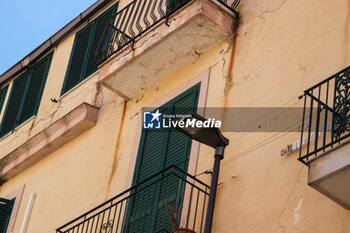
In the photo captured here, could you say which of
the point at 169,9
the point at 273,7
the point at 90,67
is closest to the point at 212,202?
the point at 273,7

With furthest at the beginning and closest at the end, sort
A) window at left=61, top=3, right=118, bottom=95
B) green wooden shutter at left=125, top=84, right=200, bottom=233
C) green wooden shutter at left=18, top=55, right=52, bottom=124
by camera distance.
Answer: green wooden shutter at left=18, top=55, right=52, bottom=124 < window at left=61, top=3, right=118, bottom=95 < green wooden shutter at left=125, top=84, right=200, bottom=233

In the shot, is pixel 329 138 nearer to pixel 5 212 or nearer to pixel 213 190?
pixel 213 190

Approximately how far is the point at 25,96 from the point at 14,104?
464 mm

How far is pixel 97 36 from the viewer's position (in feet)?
46.5

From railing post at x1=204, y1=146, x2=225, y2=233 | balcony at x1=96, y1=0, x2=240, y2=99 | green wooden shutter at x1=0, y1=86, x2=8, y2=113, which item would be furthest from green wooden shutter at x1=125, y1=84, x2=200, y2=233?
green wooden shutter at x1=0, y1=86, x2=8, y2=113

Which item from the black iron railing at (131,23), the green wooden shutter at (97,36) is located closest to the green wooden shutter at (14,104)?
the green wooden shutter at (97,36)

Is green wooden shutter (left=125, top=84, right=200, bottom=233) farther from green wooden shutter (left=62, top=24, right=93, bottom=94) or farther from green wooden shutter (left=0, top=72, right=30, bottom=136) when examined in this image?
green wooden shutter (left=0, top=72, right=30, bottom=136)

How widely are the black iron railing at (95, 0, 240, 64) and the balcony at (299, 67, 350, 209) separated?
3135 millimetres

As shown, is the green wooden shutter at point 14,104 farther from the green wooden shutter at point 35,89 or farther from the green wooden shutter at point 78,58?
the green wooden shutter at point 78,58

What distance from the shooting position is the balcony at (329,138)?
7441 millimetres

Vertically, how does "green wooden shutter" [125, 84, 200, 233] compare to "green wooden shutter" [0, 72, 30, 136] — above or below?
below

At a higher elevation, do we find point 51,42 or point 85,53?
point 51,42

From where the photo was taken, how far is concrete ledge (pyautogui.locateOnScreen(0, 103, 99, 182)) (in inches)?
504

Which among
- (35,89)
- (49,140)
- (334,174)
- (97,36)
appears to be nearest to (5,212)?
(49,140)
